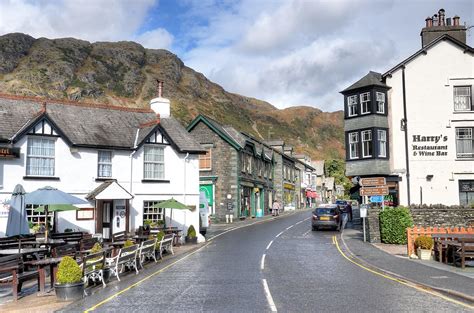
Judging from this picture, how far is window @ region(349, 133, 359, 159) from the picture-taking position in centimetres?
3216

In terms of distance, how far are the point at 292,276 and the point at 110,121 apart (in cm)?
1641

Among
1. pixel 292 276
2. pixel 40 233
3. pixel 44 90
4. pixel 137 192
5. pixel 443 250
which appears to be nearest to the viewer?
pixel 292 276

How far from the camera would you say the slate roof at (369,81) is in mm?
31281

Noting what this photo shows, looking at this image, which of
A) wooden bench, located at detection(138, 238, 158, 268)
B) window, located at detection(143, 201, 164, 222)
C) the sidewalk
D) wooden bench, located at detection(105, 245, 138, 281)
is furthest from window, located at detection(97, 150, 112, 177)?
the sidewalk

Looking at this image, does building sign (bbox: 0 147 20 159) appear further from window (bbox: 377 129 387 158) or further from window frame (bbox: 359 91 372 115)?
window (bbox: 377 129 387 158)

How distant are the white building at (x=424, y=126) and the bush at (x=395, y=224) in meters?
6.53

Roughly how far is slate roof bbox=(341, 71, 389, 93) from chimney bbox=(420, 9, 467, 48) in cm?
376

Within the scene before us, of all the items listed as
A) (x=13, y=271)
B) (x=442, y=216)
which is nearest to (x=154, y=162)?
(x=13, y=271)

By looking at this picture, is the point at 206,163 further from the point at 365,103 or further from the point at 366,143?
the point at 365,103

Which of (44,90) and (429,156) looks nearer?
(429,156)

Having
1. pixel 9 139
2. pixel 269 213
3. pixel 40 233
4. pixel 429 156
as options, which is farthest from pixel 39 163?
pixel 269 213

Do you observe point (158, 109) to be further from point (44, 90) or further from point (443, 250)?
point (44, 90)

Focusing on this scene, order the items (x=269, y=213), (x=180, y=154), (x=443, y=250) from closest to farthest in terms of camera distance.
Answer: (x=443, y=250), (x=180, y=154), (x=269, y=213)

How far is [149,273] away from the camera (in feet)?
51.0
